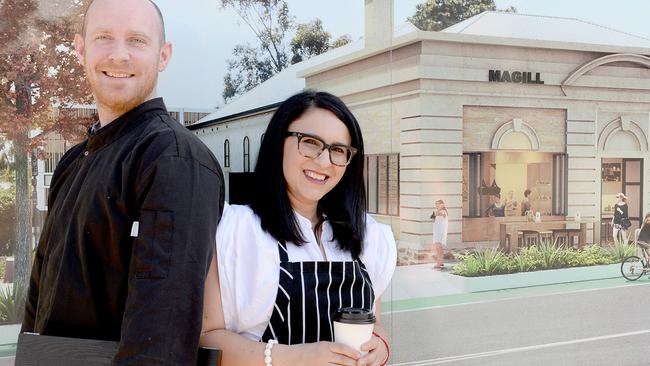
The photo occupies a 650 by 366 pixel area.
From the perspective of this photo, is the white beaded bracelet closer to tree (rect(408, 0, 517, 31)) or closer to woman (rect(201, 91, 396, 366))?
woman (rect(201, 91, 396, 366))

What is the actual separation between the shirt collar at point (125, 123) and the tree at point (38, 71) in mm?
1556

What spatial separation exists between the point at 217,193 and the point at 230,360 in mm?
313

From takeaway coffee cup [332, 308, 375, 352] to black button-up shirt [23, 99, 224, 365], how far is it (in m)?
0.25

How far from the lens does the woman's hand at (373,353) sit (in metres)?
1.13

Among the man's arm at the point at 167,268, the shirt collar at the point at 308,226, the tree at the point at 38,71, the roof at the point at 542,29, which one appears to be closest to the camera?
the man's arm at the point at 167,268

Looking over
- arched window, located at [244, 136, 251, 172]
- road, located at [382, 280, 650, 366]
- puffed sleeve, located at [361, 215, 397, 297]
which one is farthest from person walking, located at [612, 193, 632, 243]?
puffed sleeve, located at [361, 215, 397, 297]

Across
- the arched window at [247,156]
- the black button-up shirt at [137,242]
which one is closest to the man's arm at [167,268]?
the black button-up shirt at [137,242]

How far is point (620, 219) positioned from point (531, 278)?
0.71m

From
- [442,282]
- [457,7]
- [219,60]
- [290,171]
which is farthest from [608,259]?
[290,171]

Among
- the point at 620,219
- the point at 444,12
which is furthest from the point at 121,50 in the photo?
the point at 620,219

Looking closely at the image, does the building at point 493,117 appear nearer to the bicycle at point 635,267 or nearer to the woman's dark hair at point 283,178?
the bicycle at point 635,267

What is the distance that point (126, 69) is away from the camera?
3.82 ft

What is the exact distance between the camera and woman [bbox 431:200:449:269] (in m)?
3.52

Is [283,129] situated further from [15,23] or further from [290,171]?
[15,23]
